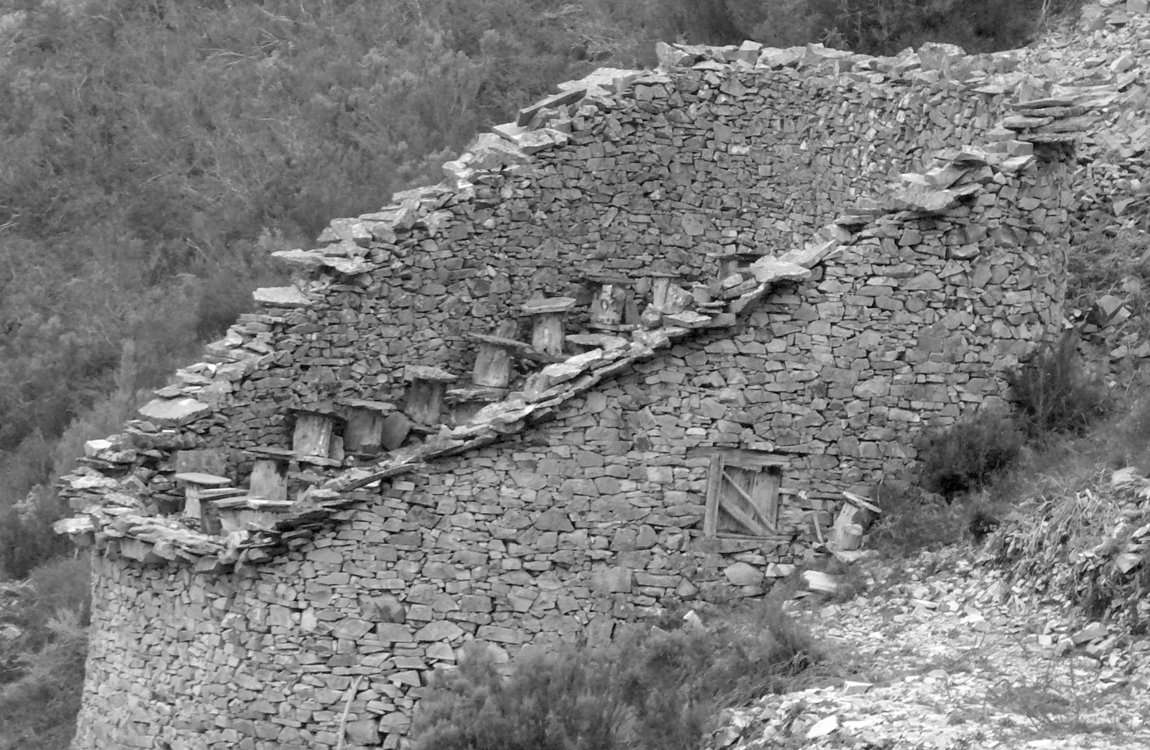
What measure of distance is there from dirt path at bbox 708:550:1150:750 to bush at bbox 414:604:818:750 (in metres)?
0.30

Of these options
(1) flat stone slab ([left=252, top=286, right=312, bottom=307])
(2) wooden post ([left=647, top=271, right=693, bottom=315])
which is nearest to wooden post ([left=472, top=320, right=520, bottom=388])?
(2) wooden post ([left=647, top=271, right=693, bottom=315])

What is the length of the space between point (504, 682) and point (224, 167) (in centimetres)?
1404

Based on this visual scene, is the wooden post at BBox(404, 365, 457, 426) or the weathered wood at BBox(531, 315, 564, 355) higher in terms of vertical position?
the weathered wood at BBox(531, 315, 564, 355)

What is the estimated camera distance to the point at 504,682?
1176cm

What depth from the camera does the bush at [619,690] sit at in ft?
35.2

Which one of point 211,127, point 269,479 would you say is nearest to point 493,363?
point 269,479

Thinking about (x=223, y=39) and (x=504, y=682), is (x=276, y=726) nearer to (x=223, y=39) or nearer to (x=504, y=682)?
(x=504, y=682)

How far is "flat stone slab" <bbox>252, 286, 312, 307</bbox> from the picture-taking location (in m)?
14.8

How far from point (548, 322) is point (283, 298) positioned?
2.34 metres

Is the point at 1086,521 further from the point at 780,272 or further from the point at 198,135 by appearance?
the point at 198,135

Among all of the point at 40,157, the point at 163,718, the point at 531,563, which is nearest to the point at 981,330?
the point at 531,563

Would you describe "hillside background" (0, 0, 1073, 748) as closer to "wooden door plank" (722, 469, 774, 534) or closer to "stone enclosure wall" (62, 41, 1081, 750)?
"stone enclosure wall" (62, 41, 1081, 750)

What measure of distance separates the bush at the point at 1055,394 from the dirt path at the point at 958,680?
1.56 metres

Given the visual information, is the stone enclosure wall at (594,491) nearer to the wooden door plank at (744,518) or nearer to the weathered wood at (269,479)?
the wooden door plank at (744,518)
